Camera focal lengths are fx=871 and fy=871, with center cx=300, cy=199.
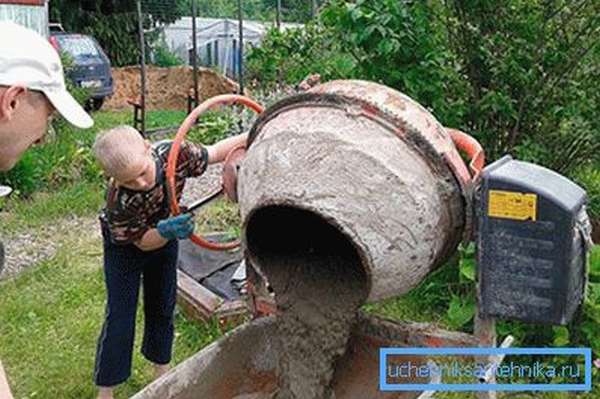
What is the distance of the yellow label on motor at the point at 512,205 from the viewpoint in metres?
2.39

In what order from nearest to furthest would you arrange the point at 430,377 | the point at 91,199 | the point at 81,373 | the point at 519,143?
the point at 430,377
the point at 81,373
the point at 519,143
the point at 91,199

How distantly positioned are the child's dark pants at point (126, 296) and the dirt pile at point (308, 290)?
0.61m

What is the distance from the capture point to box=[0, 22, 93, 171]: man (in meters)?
1.79

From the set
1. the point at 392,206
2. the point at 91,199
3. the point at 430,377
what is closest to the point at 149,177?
the point at 392,206

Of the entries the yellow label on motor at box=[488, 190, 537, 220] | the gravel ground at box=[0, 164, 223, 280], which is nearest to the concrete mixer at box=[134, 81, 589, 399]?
the yellow label on motor at box=[488, 190, 537, 220]

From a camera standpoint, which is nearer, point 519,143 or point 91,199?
point 519,143

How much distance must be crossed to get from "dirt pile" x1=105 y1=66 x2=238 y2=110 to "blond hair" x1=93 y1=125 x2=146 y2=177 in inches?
573

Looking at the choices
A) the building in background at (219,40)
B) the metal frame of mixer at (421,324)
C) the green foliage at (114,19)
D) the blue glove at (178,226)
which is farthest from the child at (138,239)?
the building in background at (219,40)

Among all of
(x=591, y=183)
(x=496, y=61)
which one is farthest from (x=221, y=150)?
(x=591, y=183)

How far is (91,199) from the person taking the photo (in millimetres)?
7336

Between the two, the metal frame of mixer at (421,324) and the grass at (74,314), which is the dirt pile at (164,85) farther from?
the metal frame of mixer at (421,324)

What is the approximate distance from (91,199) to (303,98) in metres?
4.82

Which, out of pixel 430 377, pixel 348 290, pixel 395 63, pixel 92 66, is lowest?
pixel 92 66

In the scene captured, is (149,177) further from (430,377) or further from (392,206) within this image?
(430,377)
